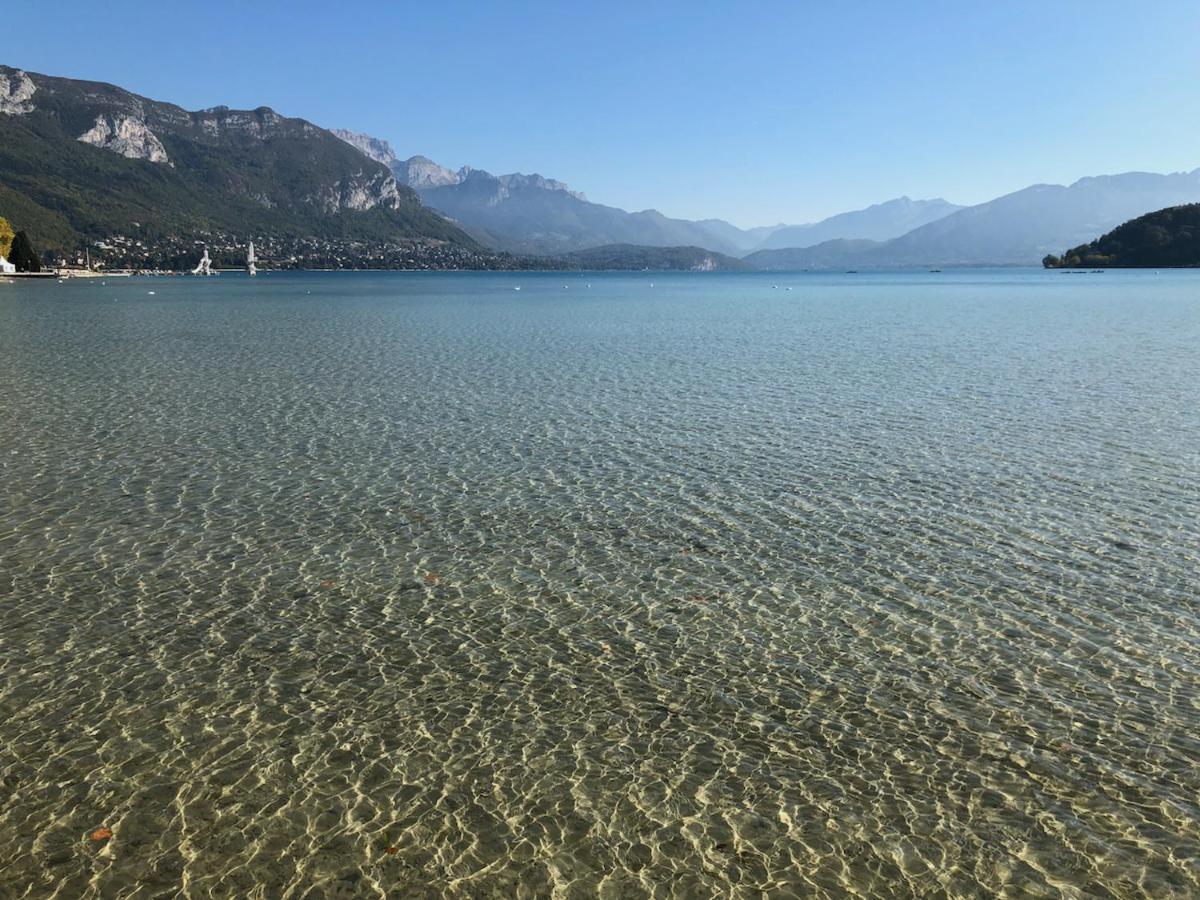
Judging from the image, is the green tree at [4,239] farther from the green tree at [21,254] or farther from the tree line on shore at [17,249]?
the green tree at [21,254]

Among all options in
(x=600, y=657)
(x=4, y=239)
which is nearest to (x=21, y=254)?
(x=4, y=239)

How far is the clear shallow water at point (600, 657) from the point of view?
675cm

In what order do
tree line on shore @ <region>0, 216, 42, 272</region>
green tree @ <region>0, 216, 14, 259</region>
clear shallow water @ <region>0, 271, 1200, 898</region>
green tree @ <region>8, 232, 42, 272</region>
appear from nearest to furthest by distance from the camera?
1. clear shallow water @ <region>0, 271, 1200, 898</region>
2. green tree @ <region>0, 216, 14, 259</region>
3. tree line on shore @ <region>0, 216, 42, 272</region>
4. green tree @ <region>8, 232, 42, 272</region>

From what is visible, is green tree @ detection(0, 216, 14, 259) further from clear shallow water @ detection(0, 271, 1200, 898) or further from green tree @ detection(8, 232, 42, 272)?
clear shallow water @ detection(0, 271, 1200, 898)

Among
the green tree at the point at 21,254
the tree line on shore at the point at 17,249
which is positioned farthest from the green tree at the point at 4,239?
the green tree at the point at 21,254

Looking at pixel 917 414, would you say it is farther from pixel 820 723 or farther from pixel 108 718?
pixel 108 718

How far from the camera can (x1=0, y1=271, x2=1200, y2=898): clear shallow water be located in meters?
6.75

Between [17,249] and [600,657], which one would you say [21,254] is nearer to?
[17,249]

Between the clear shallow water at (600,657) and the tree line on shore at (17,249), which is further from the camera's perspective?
the tree line on shore at (17,249)

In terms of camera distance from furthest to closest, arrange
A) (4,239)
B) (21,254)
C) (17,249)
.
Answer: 1. (17,249)
2. (21,254)
3. (4,239)

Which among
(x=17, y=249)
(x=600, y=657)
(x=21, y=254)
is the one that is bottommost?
(x=21, y=254)

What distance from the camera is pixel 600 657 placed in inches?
391

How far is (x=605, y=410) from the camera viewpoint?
2581cm

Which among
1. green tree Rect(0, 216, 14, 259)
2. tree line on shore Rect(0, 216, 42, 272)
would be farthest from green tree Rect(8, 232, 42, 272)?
green tree Rect(0, 216, 14, 259)
